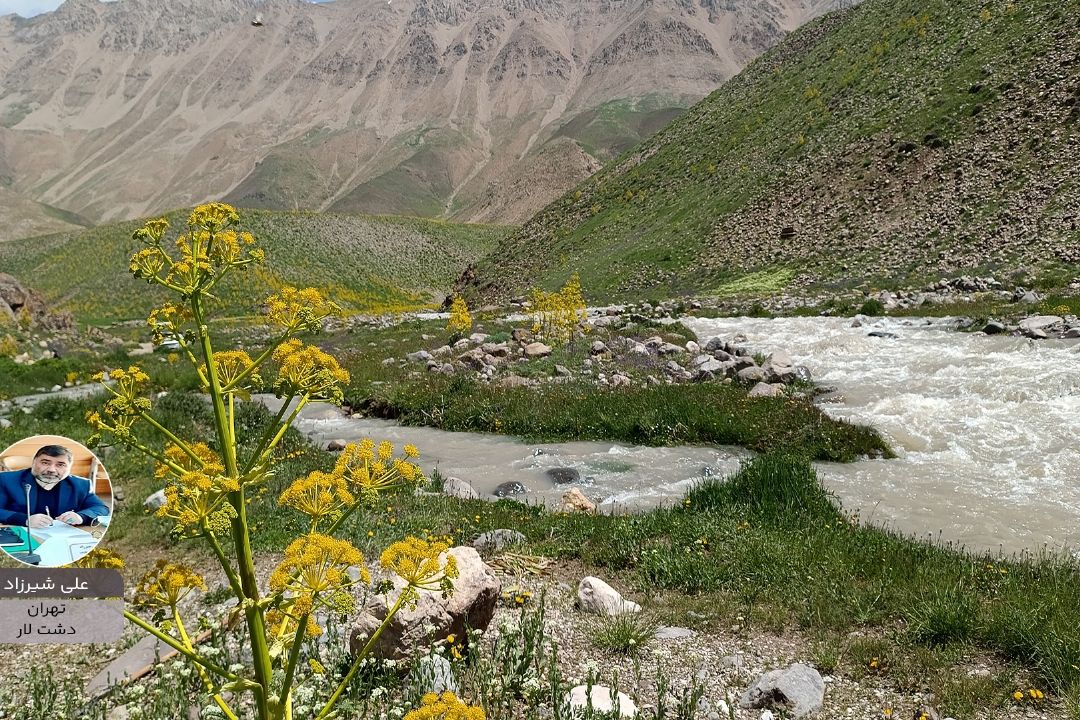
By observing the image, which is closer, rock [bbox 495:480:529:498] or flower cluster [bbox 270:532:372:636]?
flower cluster [bbox 270:532:372:636]

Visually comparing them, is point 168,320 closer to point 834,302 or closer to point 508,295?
point 834,302

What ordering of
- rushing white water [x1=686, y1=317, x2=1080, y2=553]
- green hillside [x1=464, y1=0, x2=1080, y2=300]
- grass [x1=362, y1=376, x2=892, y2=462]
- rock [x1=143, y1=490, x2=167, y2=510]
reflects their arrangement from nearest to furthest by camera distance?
rushing white water [x1=686, y1=317, x2=1080, y2=553] → rock [x1=143, y1=490, x2=167, y2=510] → grass [x1=362, y1=376, x2=892, y2=462] → green hillside [x1=464, y1=0, x2=1080, y2=300]

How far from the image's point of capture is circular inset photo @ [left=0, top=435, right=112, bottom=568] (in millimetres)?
1971

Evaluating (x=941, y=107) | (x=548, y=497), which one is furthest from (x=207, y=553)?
(x=941, y=107)

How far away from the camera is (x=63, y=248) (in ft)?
256

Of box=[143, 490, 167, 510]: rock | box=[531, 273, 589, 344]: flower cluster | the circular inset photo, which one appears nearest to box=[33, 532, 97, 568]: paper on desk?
the circular inset photo

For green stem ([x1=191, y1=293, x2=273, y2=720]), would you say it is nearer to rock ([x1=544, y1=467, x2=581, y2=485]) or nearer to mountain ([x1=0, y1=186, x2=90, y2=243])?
rock ([x1=544, y1=467, x2=581, y2=485])

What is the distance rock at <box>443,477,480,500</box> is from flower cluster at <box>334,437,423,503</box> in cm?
740

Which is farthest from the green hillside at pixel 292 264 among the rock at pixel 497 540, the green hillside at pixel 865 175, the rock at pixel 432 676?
the rock at pixel 432 676

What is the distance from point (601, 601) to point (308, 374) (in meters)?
4.26

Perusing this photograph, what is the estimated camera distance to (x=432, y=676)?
155 inches

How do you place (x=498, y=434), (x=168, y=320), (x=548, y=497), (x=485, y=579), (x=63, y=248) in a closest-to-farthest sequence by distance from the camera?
(x=168, y=320) → (x=485, y=579) → (x=548, y=497) → (x=498, y=434) → (x=63, y=248)

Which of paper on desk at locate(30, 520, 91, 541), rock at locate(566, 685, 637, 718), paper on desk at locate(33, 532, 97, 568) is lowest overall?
rock at locate(566, 685, 637, 718)

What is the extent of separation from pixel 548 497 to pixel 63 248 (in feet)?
298
